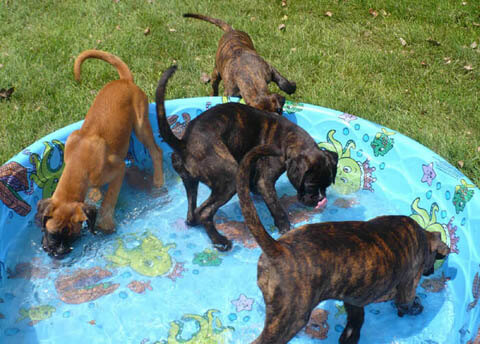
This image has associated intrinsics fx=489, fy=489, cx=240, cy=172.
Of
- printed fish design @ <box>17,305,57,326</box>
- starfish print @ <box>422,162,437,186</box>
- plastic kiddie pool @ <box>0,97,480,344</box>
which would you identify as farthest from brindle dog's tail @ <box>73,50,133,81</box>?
starfish print @ <box>422,162,437,186</box>

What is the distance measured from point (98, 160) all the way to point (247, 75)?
2.02 metres

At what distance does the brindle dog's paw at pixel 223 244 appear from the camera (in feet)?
14.9

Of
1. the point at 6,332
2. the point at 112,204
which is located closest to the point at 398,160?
the point at 112,204

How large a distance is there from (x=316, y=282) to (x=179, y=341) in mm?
1465

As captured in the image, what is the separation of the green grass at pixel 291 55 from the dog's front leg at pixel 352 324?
7.85 ft

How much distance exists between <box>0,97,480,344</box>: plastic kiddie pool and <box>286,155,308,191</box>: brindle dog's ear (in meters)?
0.69

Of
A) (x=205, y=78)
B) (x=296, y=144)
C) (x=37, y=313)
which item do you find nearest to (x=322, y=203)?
(x=296, y=144)

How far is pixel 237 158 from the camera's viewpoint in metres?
4.63

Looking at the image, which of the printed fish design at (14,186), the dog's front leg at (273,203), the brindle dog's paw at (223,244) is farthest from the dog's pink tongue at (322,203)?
the printed fish design at (14,186)

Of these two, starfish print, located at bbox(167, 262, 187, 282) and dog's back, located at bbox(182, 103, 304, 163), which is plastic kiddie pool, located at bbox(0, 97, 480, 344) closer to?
starfish print, located at bbox(167, 262, 187, 282)

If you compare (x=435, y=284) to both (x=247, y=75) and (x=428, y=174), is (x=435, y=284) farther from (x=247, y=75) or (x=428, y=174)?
(x=247, y=75)

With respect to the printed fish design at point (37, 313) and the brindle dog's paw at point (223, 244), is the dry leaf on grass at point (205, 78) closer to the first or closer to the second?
the brindle dog's paw at point (223, 244)

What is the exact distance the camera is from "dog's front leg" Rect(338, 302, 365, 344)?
359 centimetres

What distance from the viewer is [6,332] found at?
3.78m
